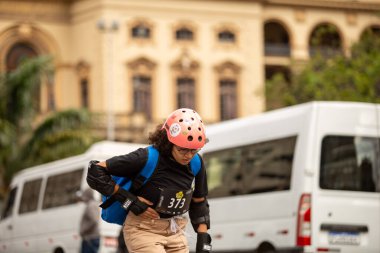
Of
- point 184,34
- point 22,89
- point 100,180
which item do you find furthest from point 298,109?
point 184,34

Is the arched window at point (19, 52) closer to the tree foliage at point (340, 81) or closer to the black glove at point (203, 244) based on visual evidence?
the tree foliage at point (340, 81)

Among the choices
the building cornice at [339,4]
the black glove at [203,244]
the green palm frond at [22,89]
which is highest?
the building cornice at [339,4]

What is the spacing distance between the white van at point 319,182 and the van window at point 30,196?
6455 millimetres

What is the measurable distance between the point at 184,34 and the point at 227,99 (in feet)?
14.2

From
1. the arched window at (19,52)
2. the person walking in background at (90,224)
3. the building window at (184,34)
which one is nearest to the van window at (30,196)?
the person walking in background at (90,224)

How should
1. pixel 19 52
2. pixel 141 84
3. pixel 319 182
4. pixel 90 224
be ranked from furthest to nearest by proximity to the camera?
1. pixel 141 84
2. pixel 19 52
3. pixel 90 224
4. pixel 319 182

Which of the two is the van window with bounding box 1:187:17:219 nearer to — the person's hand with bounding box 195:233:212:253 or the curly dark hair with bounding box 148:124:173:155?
the person's hand with bounding box 195:233:212:253

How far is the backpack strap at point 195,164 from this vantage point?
9086 mm

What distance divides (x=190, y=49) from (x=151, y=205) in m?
56.8

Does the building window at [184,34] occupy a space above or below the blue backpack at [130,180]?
above

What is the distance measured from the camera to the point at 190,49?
65.5 metres

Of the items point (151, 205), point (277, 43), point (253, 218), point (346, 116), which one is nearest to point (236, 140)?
point (253, 218)

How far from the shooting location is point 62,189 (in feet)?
74.0

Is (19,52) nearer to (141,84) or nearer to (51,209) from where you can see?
(141,84)
